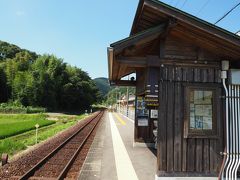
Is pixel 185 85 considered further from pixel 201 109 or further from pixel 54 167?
pixel 54 167

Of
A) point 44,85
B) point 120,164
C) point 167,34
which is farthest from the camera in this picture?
point 44,85

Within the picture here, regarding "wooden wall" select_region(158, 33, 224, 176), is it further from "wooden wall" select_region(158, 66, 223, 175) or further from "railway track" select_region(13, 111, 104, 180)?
"railway track" select_region(13, 111, 104, 180)

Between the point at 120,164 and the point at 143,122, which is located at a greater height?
the point at 143,122

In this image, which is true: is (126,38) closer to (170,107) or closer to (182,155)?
(170,107)

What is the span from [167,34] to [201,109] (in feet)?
6.53

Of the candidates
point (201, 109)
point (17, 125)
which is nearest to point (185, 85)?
point (201, 109)

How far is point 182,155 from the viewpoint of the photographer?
22.2 ft

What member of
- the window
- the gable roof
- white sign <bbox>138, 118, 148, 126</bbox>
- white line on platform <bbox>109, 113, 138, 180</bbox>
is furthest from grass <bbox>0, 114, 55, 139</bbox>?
the gable roof

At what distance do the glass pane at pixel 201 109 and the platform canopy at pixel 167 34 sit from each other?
1.08 m

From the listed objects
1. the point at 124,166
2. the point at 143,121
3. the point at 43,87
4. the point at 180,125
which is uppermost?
the point at 43,87

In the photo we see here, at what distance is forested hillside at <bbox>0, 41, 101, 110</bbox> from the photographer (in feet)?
207

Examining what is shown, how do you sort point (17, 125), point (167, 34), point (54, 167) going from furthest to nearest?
point (17, 125) < point (54, 167) < point (167, 34)

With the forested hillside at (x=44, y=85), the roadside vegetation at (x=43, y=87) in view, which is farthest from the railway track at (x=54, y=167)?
the forested hillside at (x=44, y=85)

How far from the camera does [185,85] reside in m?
6.86
